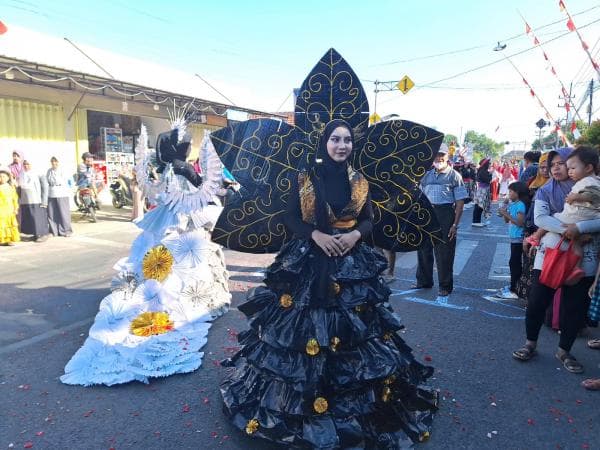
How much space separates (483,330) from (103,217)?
10.9 metres

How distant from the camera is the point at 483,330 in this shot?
14.9ft

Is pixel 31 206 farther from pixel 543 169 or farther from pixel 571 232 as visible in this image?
pixel 571 232

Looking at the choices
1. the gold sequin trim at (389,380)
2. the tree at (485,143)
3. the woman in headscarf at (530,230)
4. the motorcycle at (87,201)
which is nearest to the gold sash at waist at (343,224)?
the gold sequin trim at (389,380)

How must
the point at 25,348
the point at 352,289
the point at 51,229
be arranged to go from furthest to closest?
the point at 51,229 < the point at 25,348 < the point at 352,289

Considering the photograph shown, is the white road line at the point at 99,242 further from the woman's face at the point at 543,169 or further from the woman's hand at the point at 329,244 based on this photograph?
the woman's face at the point at 543,169

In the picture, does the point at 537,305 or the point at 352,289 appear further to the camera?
the point at 537,305

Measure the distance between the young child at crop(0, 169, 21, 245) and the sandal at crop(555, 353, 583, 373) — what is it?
925 centimetres

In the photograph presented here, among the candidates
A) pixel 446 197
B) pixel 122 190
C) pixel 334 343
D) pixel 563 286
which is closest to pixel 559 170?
pixel 563 286

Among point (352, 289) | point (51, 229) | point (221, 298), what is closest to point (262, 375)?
point (352, 289)

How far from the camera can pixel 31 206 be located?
883 centimetres

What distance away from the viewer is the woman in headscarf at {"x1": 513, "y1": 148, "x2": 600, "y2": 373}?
11.3ft

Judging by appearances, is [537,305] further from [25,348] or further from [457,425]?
[25,348]

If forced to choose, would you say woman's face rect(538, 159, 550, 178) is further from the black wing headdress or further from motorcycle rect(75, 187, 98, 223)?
motorcycle rect(75, 187, 98, 223)

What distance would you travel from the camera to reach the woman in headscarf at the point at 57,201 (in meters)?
9.28
